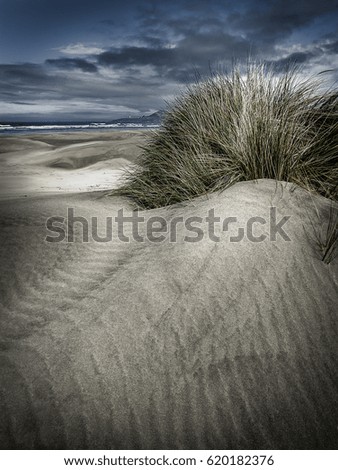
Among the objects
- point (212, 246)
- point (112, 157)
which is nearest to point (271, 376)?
point (212, 246)

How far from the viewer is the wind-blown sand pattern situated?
1.18m

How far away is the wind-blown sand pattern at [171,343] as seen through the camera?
46.5 inches

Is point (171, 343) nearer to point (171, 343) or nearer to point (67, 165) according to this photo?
point (171, 343)

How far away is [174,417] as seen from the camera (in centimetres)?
120

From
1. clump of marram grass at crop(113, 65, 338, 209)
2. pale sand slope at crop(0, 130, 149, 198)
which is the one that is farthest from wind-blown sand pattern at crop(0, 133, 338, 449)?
pale sand slope at crop(0, 130, 149, 198)

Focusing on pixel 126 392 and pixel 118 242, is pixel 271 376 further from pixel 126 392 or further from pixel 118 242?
pixel 118 242

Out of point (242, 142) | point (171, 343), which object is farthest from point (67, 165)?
point (171, 343)

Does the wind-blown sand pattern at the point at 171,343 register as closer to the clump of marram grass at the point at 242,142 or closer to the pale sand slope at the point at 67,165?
the clump of marram grass at the point at 242,142

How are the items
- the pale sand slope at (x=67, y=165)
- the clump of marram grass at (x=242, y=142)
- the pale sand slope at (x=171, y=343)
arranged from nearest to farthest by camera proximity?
the pale sand slope at (x=171, y=343), the clump of marram grass at (x=242, y=142), the pale sand slope at (x=67, y=165)

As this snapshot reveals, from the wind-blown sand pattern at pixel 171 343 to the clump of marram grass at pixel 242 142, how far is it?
0.45 meters

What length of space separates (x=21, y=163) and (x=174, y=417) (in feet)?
27.5

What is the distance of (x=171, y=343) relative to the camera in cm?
138

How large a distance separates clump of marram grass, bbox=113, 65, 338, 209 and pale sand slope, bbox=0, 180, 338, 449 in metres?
0.48

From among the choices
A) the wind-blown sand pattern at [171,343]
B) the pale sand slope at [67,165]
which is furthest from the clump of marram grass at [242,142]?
the pale sand slope at [67,165]
